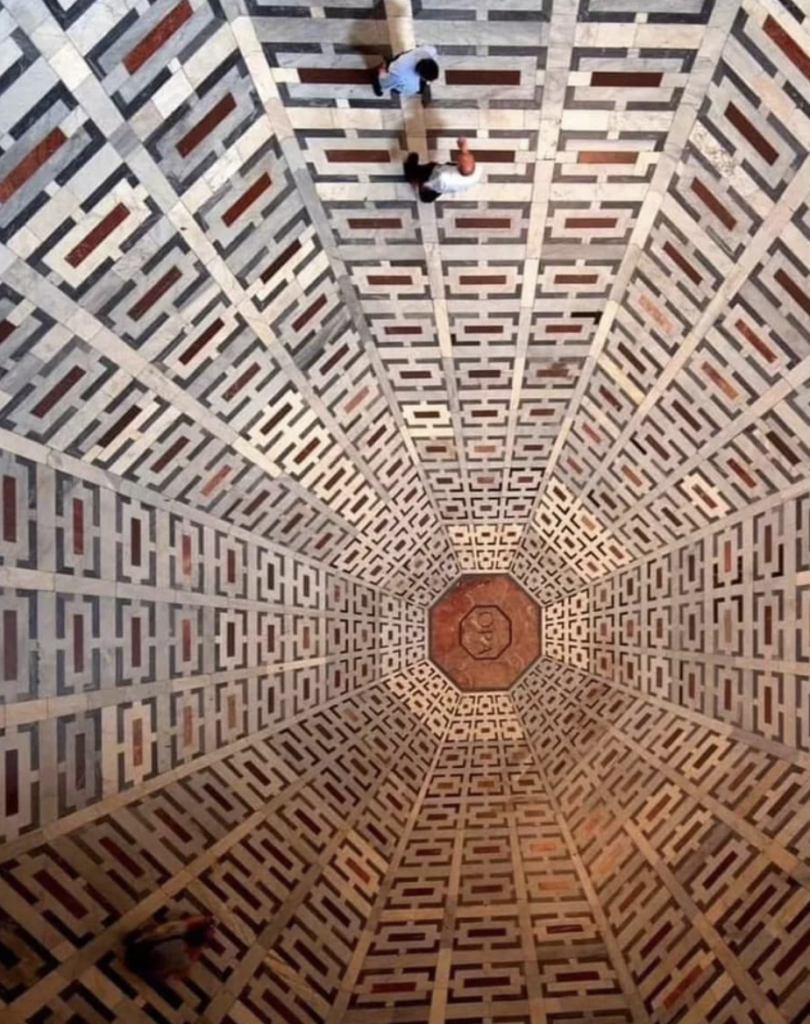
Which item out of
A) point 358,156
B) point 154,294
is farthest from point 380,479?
point 358,156

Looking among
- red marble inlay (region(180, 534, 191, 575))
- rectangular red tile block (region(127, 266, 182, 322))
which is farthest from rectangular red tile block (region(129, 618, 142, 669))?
rectangular red tile block (region(127, 266, 182, 322))

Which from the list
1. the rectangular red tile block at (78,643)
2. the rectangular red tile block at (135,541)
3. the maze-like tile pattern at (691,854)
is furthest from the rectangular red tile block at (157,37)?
the maze-like tile pattern at (691,854)

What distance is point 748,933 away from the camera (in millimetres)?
7898

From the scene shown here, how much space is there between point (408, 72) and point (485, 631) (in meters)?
9.86

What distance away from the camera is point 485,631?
14.4 m

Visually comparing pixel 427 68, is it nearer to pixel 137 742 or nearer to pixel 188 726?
pixel 137 742

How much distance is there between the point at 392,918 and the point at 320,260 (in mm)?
6532

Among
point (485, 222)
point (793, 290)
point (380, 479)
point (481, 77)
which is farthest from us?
point (380, 479)

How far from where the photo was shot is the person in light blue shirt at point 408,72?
5730 millimetres

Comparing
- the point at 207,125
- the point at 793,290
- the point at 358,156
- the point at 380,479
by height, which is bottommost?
the point at 380,479

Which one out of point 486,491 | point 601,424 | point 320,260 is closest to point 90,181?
point 320,260

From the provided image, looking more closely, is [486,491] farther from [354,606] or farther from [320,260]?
[320,260]

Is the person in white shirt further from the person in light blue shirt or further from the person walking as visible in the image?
the person walking

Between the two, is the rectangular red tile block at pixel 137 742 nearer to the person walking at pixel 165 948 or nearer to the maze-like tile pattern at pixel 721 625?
the person walking at pixel 165 948
